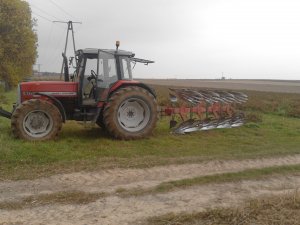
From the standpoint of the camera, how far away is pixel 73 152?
9.27 metres

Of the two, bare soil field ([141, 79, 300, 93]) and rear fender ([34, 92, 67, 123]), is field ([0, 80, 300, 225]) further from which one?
bare soil field ([141, 79, 300, 93])

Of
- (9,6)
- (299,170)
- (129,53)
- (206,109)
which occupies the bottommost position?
(299,170)

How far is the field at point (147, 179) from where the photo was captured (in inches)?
217

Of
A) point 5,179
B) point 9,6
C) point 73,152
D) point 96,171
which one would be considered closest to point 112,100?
point 73,152

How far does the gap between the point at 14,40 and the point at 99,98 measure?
2753 centimetres

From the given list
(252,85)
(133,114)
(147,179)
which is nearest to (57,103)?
(133,114)

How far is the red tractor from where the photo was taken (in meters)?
10.9

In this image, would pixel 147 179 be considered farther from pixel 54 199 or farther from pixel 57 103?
pixel 57 103

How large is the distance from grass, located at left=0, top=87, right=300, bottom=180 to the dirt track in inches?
18.1

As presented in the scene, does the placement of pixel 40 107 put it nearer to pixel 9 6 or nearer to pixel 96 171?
pixel 96 171

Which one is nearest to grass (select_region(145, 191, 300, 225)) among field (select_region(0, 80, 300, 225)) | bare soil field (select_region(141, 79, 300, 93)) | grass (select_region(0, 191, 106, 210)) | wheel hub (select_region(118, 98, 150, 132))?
field (select_region(0, 80, 300, 225))

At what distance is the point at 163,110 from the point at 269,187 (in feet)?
19.6

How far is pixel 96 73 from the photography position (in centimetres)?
1119

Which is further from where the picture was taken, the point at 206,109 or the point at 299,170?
the point at 206,109
